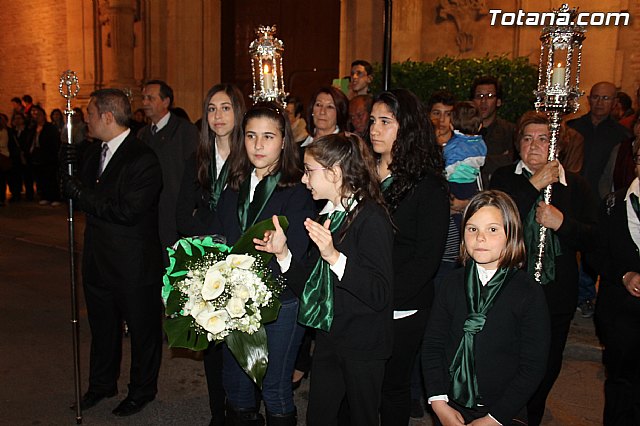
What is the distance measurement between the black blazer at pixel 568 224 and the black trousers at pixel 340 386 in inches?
53.7

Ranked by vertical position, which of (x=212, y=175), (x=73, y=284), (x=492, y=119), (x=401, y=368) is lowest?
(x=401, y=368)

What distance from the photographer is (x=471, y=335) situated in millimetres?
3338

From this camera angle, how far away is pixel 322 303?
3.57 m

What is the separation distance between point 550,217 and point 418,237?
0.84 meters

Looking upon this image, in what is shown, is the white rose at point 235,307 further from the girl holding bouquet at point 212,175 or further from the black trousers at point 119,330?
the black trousers at point 119,330

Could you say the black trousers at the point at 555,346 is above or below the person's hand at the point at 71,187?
below

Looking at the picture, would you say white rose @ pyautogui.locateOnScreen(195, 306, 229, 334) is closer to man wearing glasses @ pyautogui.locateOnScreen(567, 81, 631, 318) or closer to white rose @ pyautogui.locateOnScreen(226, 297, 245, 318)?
white rose @ pyautogui.locateOnScreen(226, 297, 245, 318)

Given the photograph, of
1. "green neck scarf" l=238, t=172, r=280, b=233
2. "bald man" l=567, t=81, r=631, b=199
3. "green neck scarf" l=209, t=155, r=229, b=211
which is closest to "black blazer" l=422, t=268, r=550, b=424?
"green neck scarf" l=238, t=172, r=280, b=233

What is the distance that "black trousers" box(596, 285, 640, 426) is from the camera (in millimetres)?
4230

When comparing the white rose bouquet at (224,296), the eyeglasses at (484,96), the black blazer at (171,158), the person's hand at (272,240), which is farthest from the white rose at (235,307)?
the eyeglasses at (484,96)

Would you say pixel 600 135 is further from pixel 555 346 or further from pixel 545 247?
pixel 555 346

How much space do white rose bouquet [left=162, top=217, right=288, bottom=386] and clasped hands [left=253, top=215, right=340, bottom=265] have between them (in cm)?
5

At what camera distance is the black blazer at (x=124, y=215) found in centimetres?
501

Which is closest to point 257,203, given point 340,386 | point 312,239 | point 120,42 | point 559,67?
point 312,239
